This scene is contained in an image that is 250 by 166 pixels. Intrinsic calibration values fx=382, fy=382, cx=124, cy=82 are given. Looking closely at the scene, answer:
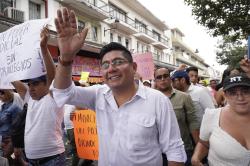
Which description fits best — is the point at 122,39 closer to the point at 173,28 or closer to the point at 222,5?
the point at 222,5

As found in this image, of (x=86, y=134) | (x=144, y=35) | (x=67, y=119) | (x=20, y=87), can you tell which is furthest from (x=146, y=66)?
(x=144, y=35)

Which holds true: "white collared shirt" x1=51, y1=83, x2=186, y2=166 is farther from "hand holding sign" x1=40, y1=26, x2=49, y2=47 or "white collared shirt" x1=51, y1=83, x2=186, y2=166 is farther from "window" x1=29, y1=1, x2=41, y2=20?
"window" x1=29, y1=1, x2=41, y2=20

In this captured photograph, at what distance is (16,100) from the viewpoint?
5344mm

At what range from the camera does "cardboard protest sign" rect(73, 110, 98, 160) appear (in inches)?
224

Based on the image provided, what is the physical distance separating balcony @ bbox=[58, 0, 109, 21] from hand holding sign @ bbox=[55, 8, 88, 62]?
1793 centimetres

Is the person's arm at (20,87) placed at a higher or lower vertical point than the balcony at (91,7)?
lower

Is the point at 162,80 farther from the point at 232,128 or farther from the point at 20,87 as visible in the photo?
the point at 232,128

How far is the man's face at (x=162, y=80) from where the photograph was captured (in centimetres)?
450

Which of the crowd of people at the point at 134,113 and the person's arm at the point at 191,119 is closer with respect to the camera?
the crowd of people at the point at 134,113

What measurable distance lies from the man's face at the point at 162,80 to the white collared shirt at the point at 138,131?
1876 millimetres

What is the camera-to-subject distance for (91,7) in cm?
2197

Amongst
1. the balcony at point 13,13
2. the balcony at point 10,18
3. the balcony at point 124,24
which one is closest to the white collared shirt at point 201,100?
the balcony at point 10,18

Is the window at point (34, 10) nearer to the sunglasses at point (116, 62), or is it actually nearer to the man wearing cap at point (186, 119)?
the man wearing cap at point (186, 119)

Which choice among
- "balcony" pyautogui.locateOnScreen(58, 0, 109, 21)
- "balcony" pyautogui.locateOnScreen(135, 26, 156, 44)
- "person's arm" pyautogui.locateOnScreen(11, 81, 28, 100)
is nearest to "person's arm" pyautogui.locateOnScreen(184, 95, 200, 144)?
"person's arm" pyautogui.locateOnScreen(11, 81, 28, 100)
